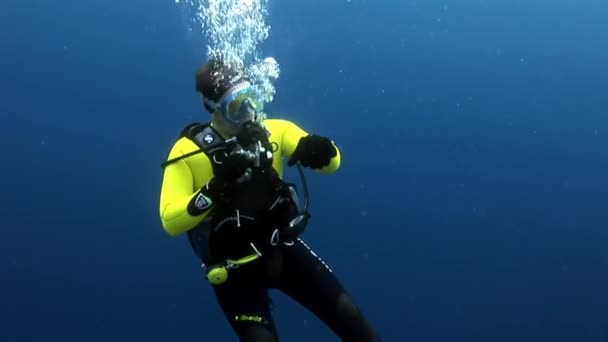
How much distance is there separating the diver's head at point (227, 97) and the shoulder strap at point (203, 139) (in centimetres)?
5

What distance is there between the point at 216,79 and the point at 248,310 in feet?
3.52

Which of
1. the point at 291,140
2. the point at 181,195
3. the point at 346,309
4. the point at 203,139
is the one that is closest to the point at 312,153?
the point at 291,140

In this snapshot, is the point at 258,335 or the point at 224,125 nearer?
the point at 258,335

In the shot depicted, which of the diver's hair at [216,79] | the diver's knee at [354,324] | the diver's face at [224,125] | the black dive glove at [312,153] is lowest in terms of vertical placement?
the diver's knee at [354,324]

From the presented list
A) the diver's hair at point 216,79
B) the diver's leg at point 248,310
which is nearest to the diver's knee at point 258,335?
the diver's leg at point 248,310

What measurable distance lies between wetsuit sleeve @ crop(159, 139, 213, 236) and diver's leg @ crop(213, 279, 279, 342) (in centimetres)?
38

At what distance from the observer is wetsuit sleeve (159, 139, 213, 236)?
111 inches

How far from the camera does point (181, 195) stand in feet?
9.76

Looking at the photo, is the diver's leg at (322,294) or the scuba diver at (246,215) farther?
the diver's leg at (322,294)

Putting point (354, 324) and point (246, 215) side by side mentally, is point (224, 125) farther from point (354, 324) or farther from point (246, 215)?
point (354, 324)

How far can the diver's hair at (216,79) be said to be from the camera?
118 inches

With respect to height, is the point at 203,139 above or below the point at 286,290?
above

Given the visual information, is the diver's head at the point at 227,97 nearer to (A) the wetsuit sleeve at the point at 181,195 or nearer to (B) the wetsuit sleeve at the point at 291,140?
(A) the wetsuit sleeve at the point at 181,195

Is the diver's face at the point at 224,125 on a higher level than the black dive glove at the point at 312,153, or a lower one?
higher
